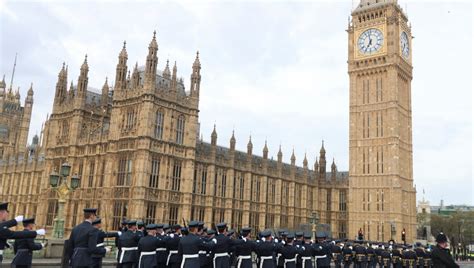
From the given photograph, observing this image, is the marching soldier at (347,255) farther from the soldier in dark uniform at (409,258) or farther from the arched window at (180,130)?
the arched window at (180,130)

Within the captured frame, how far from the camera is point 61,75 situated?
144ft

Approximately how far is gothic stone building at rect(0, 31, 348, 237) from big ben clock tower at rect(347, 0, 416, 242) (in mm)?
11137

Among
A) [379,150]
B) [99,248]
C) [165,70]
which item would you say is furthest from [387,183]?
[99,248]

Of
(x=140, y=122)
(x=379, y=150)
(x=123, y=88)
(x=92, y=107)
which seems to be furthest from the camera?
(x=379, y=150)

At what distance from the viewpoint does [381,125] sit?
5616 centimetres

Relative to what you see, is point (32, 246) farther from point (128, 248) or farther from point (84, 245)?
point (128, 248)

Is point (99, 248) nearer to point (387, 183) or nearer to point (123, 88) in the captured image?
point (123, 88)

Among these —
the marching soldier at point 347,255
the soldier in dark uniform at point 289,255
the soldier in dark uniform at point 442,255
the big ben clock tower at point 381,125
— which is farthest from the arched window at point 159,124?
the big ben clock tower at point 381,125

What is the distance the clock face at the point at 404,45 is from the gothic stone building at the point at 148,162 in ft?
78.6

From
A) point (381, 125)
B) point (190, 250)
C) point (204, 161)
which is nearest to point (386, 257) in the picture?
point (190, 250)

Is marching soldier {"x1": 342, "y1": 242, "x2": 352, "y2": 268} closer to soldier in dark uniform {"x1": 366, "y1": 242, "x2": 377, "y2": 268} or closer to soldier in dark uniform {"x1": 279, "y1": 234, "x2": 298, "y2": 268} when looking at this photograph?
soldier in dark uniform {"x1": 366, "y1": 242, "x2": 377, "y2": 268}

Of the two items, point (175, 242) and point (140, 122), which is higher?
point (140, 122)

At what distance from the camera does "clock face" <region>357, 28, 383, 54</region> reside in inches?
2287

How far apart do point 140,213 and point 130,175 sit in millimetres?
3554
